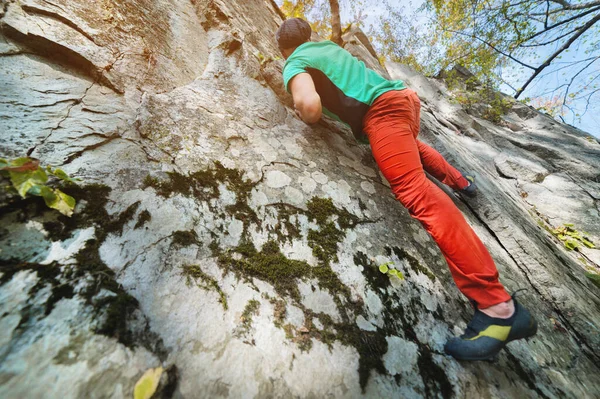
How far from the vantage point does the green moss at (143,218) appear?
118 cm

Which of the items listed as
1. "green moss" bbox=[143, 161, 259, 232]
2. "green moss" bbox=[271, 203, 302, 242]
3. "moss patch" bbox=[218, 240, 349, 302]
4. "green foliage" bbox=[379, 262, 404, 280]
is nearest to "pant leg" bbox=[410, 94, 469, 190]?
"green foliage" bbox=[379, 262, 404, 280]

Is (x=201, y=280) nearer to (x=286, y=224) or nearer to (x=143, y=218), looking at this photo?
(x=143, y=218)

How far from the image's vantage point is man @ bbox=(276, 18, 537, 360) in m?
1.22

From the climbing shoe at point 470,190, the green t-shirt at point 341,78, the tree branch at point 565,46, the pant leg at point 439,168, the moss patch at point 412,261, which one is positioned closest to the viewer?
the moss patch at point 412,261

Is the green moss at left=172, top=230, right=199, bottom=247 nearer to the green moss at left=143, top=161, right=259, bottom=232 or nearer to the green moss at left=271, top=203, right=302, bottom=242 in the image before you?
the green moss at left=143, top=161, right=259, bottom=232

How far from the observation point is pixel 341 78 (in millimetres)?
1997

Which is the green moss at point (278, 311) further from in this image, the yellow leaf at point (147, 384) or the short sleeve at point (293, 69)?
the short sleeve at point (293, 69)

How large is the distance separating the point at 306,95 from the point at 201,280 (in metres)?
1.56

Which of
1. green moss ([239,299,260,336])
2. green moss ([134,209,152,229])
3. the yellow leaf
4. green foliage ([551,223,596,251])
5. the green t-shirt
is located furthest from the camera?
green foliage ([551,223,596,251])

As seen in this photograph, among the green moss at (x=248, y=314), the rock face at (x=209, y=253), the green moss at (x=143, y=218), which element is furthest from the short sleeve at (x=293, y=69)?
the green moss at (x=248, y=314)

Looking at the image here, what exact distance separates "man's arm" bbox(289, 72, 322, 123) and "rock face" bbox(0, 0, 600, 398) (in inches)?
14.7

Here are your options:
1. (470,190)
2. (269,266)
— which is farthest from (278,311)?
(470,190)

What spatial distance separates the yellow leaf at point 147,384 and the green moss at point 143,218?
0.67m

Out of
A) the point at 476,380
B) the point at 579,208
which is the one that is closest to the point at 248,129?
the point at 476,380
